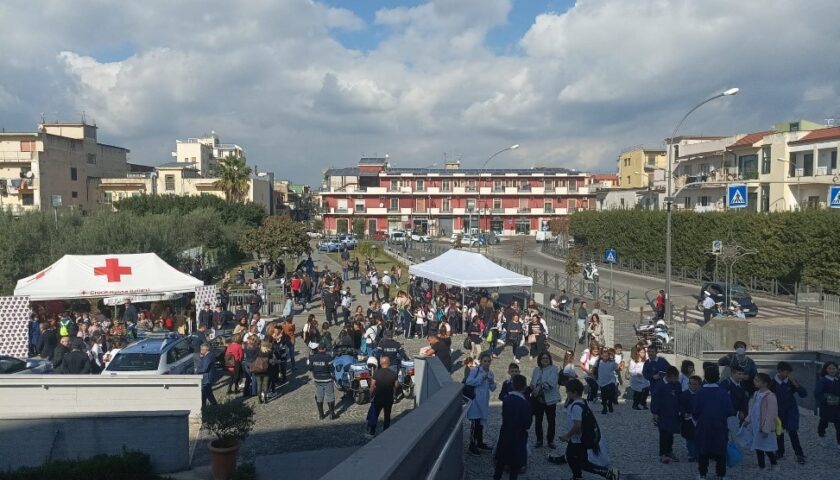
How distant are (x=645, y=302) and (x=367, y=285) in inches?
520

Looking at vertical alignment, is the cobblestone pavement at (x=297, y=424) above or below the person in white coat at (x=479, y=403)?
below

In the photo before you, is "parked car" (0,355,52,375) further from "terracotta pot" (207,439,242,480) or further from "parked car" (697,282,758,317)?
"parked car" (697,282,758,317)

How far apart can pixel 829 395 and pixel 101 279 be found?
18.4 m

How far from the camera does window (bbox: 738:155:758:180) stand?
44.5 meters

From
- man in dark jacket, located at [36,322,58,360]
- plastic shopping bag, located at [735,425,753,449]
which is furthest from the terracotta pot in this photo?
man in dark jacket, located at [36,322,58,360]

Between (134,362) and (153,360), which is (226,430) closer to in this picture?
(153,360)

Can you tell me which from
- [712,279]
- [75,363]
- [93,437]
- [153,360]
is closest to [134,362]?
[153,360]

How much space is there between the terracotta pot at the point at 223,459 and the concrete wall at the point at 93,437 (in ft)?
4.10

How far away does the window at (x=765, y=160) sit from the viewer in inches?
1700

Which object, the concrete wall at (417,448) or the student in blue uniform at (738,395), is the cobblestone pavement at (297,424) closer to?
the concrete wall at (417,448)

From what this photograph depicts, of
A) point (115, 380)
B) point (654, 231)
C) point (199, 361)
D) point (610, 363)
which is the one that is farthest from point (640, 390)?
point (654, 231)

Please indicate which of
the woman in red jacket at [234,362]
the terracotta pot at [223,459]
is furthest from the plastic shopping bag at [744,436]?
the woman in red jacket at [234,362]

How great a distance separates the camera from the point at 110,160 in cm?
7519

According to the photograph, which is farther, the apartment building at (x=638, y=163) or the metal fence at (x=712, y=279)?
the apartment building at (x=638, y=163)
